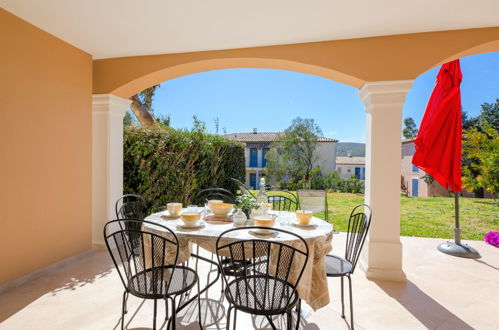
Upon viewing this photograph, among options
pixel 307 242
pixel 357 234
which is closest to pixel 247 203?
pixel 307 242

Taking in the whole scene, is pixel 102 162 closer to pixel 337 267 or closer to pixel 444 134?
pixel 337 267

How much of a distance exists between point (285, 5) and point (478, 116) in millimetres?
15975

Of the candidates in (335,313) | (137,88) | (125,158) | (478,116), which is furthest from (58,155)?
(478,116)

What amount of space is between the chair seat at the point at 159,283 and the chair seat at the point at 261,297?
0.30 meters

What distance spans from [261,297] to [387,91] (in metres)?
2.37

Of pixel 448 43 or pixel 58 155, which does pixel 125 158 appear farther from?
pixel 448 43

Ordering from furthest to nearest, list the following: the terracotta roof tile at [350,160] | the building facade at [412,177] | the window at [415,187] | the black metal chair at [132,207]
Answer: the terracotta roof tile at [350,160] < the window at [415,187] < the building facade at [412,177] < the black metal chair at [132,207]

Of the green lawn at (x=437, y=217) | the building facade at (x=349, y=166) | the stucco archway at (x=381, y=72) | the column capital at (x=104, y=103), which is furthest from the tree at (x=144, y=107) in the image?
the building facade at (x=349, y=166)

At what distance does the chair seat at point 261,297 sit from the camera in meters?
1.36

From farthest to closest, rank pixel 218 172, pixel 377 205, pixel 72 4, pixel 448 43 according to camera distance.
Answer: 1. pixel 218 172
2. pixel 377 205
3. pixel 448 43
4. pixel 72 4

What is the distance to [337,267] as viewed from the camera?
188 centimetres

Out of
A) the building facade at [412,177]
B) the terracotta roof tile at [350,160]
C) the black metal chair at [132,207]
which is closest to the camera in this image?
the black metal chair at [132,207]

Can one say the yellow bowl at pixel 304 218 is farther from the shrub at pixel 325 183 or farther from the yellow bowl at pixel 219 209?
the shrub at pixel 325 183

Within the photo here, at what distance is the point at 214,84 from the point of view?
48.4 feet
